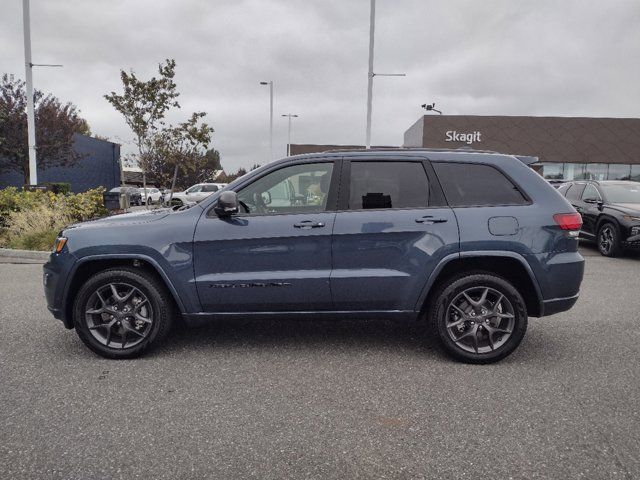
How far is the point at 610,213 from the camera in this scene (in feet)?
32.8

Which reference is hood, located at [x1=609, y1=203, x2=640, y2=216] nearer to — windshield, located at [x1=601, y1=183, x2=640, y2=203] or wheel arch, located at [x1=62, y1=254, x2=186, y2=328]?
windshield, located at [x1=601, y1=183, x2=640, y2=203]

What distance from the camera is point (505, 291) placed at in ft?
12.7

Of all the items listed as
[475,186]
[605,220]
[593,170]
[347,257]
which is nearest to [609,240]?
[605,220]

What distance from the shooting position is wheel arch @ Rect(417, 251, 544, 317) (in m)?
3.84

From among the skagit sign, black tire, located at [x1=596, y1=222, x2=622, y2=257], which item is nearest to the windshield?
black tire, located at [x1=596, y1=222, x2=622, y2=257]

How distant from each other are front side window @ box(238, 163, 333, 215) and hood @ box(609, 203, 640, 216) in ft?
27.0

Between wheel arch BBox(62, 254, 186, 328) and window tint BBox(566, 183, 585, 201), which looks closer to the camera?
wheel arch BBox(62, 254, 186, 328)

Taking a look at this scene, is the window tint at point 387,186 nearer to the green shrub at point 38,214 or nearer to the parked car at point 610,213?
the parked car at point 610,213

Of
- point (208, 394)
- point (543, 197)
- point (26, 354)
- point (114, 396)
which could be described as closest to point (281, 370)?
point (208, 394)

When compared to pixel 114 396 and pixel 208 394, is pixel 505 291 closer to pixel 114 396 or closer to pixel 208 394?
pixel 208 394

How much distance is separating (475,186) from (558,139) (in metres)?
40.7

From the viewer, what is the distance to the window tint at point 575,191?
11484 millimetres

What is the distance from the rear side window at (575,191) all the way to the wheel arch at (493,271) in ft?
28.5

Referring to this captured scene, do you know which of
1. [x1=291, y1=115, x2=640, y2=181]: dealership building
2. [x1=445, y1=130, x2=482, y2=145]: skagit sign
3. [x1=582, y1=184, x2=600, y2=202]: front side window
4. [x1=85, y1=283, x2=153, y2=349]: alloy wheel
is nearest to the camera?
[x1=85, y1=283, x2=153, y2=349]: alloy wheel
